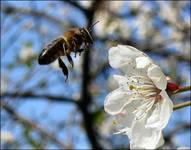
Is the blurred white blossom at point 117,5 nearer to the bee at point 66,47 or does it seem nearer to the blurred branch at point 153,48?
the blurred branch at point 153,48

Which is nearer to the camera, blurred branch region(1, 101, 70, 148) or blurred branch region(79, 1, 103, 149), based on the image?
blurred branch region(1, 101, 70, 148)

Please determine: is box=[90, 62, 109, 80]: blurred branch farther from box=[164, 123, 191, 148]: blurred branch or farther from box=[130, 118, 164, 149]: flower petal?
box=[130, 118, 164, 149]: flower petal

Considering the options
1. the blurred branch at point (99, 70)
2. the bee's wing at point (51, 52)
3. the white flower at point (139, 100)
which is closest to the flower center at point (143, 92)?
the white flower at point (139, 100)

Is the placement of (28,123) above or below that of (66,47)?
below

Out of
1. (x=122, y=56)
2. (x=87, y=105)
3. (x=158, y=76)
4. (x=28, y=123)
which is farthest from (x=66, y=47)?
(x=87, y=105)

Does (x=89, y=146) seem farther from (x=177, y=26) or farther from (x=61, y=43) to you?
(x=61, y=43)

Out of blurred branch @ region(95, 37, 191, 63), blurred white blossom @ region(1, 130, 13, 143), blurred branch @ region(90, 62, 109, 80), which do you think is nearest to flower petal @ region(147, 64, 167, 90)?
blurred white blossom @ region(1, 130, 13, 143)

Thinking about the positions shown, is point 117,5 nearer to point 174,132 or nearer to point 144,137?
point 174,132
